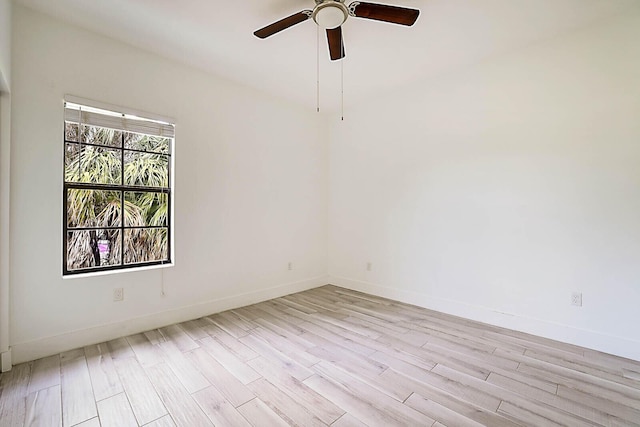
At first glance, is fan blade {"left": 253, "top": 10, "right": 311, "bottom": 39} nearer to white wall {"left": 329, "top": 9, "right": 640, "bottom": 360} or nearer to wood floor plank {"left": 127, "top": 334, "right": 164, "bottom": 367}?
white wall {"left": 329, "top": 9, "right": 640, "bottom": 360}

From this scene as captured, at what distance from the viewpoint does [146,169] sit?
2949mm

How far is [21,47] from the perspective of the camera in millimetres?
2227

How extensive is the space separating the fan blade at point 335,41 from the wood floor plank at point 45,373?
3.06 meters

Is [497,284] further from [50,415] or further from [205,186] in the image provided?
[50,415]

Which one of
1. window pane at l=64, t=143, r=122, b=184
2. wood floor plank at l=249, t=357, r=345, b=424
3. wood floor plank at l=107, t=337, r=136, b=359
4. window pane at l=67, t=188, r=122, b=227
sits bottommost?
wood floor plank at l=249, t=357, r=345, b=424

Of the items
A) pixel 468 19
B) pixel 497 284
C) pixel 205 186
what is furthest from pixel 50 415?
pixel 468 19

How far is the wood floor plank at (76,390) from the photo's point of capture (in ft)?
5.44

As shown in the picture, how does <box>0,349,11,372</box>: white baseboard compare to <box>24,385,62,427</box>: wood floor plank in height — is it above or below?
above

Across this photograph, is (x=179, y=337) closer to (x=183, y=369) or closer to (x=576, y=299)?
(x=183, y=369)

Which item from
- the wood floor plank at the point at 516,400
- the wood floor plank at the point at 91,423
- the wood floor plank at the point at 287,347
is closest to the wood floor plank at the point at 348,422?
the wood floor plank at the point at 287,347

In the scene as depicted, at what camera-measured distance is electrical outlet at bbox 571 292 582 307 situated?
2.55m

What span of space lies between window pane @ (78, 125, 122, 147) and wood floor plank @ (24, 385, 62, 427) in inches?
76.7

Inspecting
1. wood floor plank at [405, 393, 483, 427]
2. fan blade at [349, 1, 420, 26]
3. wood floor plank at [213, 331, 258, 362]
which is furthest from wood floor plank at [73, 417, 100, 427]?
fan blade at [349, 1, 420, 26]

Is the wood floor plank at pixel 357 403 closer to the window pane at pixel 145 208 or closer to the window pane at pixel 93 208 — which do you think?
the window pane at pixel 145 208
